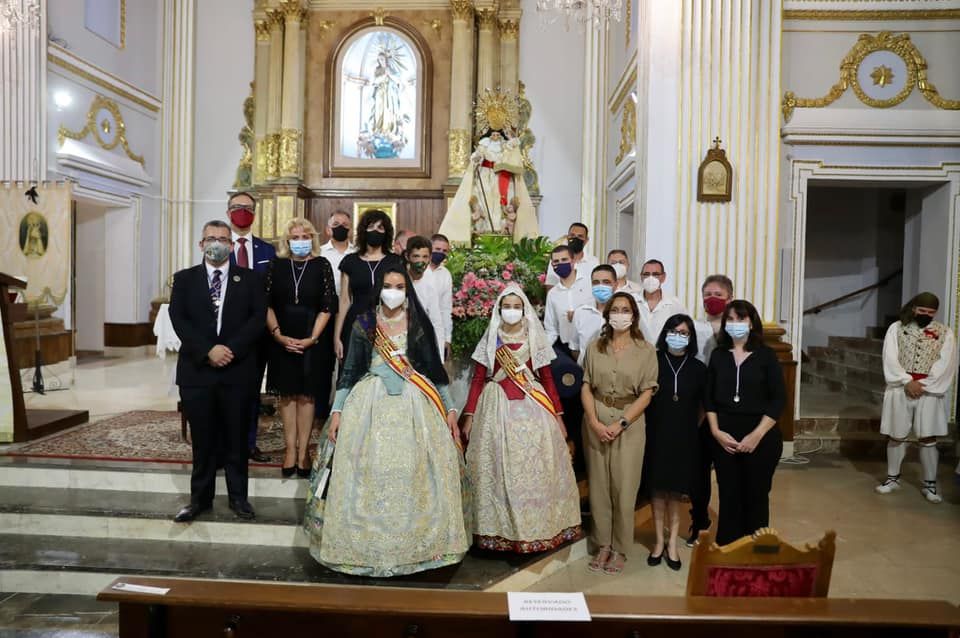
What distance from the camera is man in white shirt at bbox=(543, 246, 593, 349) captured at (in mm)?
4625

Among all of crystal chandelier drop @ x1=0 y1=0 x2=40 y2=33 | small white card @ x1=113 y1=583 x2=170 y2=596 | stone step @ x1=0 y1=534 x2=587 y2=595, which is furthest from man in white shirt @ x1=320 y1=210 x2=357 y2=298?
crystal chandelier drop @ x1=0 y1=0 x2=40 y2=33

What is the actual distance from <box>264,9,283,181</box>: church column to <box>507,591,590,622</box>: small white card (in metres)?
10.7

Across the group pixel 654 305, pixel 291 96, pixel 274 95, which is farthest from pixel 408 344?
pixel 274 95

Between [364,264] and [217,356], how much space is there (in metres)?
0.97

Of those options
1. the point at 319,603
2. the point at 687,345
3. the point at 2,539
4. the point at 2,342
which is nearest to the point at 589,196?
the point at 687,345

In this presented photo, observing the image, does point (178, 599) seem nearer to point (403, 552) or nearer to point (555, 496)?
point (403, 552)

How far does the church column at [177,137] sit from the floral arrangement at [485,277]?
8687 millimetres

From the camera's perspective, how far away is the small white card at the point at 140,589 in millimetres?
1700

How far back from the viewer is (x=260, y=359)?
14.1 ft

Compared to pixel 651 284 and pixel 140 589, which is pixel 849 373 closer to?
pixel 651 284

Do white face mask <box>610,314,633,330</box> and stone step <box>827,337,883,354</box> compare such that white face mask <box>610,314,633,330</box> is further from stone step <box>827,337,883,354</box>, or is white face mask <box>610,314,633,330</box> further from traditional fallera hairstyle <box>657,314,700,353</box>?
stone step <box>827,337,883,354</box>

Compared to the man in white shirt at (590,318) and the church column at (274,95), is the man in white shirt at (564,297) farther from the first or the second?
the church column at (274,95)

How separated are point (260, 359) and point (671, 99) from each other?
4.54 metres

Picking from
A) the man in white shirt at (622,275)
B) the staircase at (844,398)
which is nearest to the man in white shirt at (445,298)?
the man in white shirt at (622,275)
